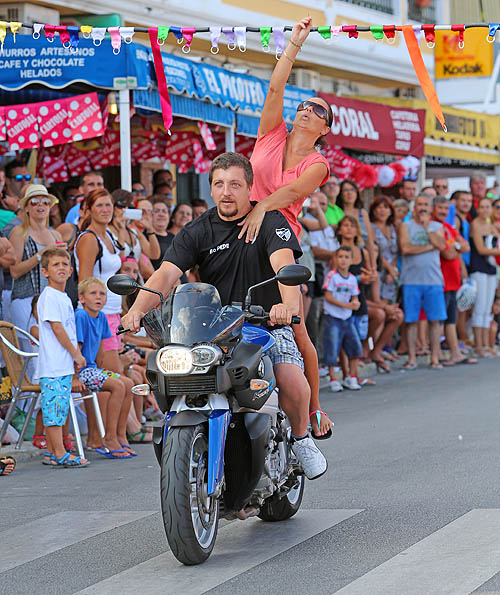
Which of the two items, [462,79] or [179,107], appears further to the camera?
[462,79]

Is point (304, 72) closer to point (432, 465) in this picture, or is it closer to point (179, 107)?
point (179, 107)

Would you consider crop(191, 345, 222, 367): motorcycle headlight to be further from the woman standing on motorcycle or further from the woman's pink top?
the woman's pink top

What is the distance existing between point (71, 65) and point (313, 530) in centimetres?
803

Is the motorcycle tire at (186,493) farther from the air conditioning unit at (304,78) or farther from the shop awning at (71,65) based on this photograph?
the air conditioning unit at (304,78)

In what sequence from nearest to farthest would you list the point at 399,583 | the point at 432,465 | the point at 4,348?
the point at 399,583 → the point at 432,465 → the point at 4,348

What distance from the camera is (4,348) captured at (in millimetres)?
10375

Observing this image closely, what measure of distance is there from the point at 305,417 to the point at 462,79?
20892 mm

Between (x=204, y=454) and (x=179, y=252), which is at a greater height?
(x=179, y=252)

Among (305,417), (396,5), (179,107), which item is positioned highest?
(396,5)

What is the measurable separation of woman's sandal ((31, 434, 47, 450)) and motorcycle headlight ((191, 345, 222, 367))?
495 cm

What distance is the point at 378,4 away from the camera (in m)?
26.7

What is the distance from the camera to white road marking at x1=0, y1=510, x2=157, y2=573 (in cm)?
661

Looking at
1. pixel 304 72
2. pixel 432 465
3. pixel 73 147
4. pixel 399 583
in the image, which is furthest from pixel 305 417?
pixel 304 72

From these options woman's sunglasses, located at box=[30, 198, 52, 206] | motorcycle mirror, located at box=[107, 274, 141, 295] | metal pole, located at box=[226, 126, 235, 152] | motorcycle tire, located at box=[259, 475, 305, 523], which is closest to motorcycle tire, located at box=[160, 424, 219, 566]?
motorcycle mirror, located at box=[107, 274, 141, 295]
